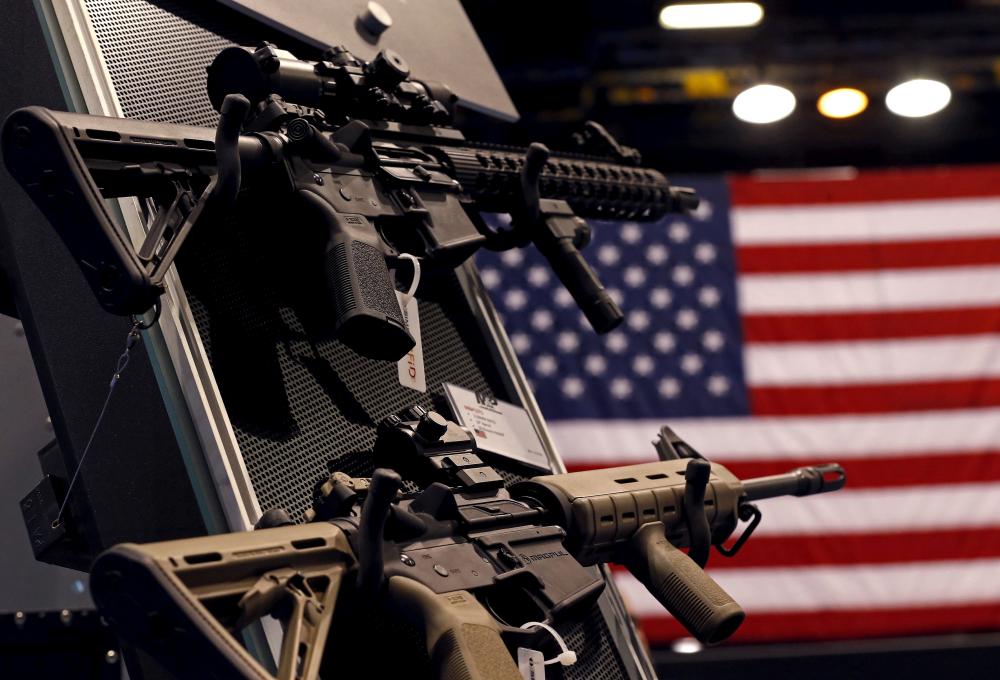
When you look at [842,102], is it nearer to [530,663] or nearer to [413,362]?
[413,362]

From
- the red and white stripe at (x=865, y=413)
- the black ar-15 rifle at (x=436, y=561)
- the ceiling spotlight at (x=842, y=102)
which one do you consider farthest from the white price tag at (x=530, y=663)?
the ceiling spotlight at (x=842, y=102)

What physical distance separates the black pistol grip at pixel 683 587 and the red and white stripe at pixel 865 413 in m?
1.62

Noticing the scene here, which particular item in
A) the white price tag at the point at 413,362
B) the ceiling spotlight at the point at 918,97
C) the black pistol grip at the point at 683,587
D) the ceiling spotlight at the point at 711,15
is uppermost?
the ceiling spotlight at the point at 711,15

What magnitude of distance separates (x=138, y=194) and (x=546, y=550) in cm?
52

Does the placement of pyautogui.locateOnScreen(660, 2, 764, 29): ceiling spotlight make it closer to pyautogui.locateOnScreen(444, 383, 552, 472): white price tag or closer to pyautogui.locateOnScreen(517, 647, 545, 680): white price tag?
pyautogui.locateOnScreen(444, 383, 552, 472): white price tag

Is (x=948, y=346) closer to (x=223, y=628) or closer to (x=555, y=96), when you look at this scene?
(x=555, y=96)

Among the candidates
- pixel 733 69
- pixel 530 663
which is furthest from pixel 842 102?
pixel 530 663

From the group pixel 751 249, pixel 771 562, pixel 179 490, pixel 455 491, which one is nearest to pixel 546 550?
pixel 455 491

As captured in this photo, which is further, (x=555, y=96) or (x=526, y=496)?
(x=555, y=96)

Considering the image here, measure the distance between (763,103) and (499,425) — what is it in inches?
93.6

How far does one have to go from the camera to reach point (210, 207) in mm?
1066

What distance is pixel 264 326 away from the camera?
47.3 inches

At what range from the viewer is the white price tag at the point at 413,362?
1360mm

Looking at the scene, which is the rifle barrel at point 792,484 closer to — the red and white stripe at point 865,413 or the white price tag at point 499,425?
the white price tag at point 499,425
